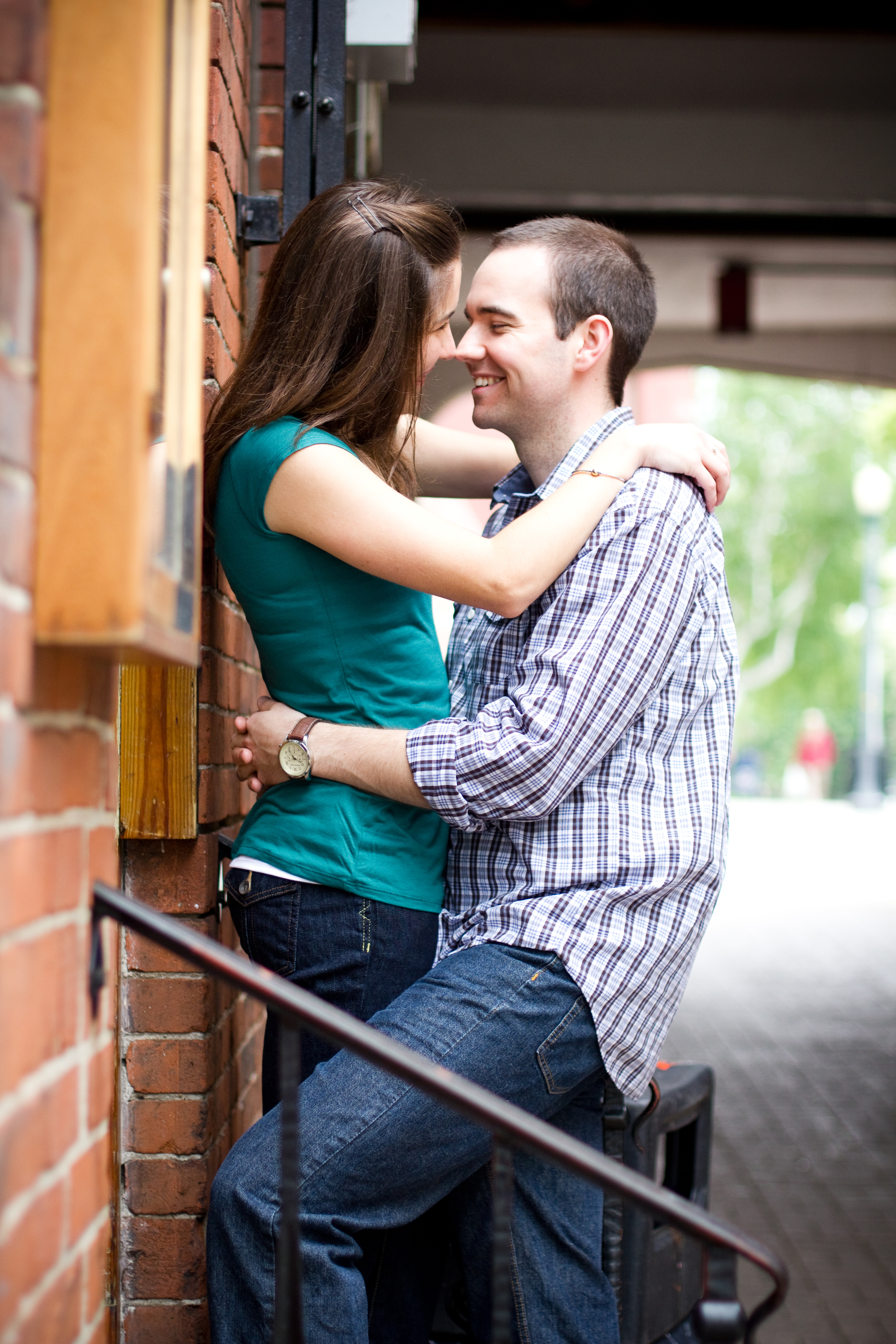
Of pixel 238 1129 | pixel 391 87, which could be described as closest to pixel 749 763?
pixel 391 87

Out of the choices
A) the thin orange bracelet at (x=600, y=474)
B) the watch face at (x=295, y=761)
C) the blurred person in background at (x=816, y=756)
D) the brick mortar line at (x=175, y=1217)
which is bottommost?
the blurred person in background at (x=816, y=756)

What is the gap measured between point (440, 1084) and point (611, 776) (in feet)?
2.50

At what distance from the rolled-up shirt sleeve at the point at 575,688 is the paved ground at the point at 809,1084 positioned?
2.62m

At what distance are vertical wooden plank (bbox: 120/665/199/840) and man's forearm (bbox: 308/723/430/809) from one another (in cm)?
34

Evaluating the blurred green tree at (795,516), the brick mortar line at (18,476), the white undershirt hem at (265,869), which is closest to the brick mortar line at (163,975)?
the white undershirt hem at (265,869)

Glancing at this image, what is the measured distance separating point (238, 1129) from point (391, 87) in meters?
6.06

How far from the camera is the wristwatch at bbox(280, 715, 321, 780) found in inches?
73.3

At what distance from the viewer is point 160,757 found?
2.12 meters

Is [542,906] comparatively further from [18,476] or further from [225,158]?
[225,158]

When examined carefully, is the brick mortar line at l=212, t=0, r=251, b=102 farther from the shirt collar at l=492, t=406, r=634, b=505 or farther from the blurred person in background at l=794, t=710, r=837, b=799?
the blurred person in background at l=794, t=710, r=837, b=799

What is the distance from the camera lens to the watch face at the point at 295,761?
1861 mm

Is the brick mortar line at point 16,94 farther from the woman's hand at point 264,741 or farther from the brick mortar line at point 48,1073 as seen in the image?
the woman's hand at point 264,741

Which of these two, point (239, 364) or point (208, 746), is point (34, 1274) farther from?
point (239, 364)

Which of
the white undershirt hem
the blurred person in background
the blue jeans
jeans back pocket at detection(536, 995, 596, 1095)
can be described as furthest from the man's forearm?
the blurred person in background
